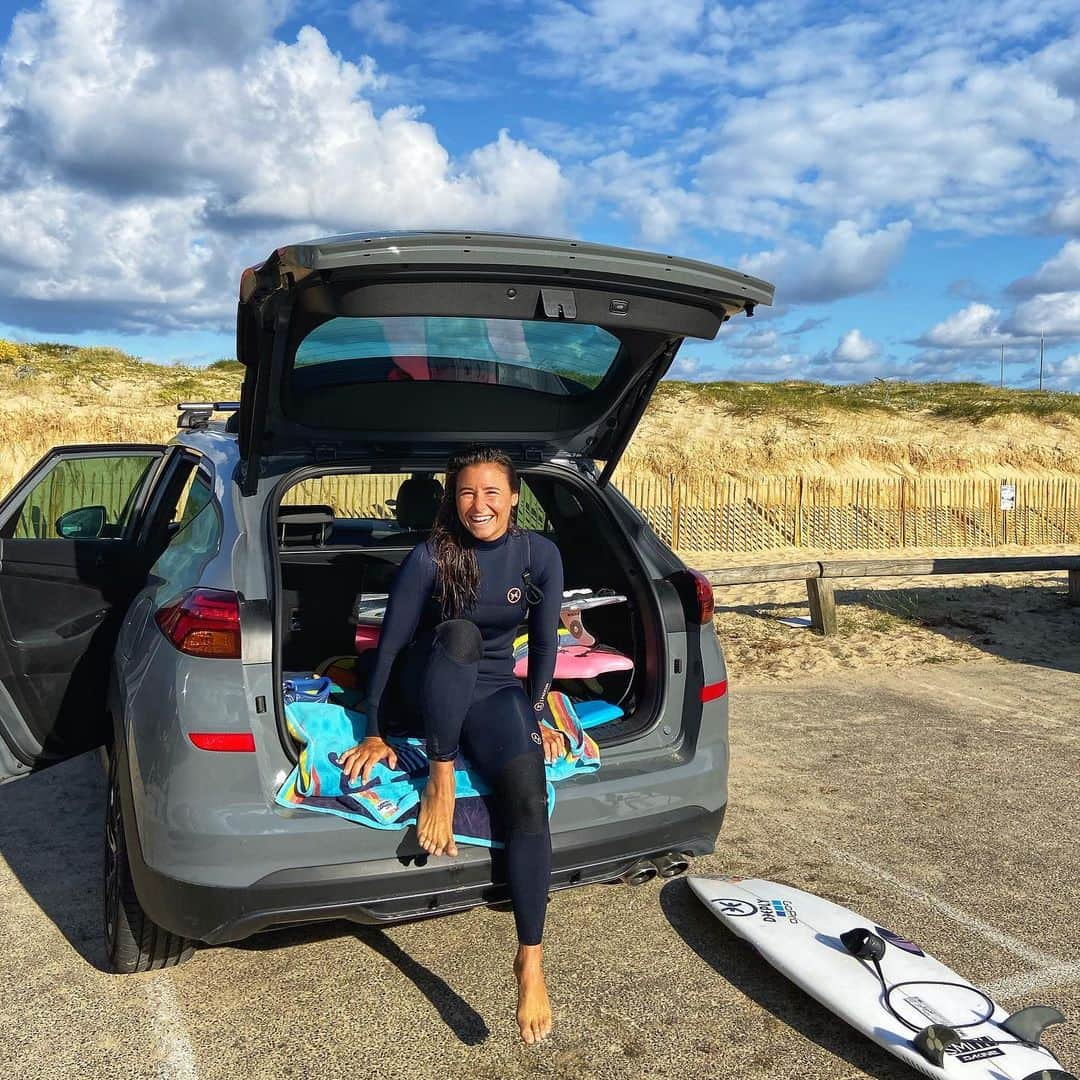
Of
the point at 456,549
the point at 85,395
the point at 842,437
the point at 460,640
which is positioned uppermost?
the point at 85,395

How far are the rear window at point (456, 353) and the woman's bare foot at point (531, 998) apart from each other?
5.98 feet

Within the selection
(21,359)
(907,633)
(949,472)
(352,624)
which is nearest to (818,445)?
(949,472)

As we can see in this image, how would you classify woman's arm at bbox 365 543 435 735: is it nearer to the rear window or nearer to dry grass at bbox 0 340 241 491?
the rear window

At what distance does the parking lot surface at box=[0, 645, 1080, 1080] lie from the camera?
2771 millimetres

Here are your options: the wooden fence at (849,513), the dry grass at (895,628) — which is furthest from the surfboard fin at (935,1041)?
the wooden fence at (849,513)

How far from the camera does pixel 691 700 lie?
11.0 ft

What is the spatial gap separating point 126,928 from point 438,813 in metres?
1.08

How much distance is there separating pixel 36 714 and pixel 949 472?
27.4 metres

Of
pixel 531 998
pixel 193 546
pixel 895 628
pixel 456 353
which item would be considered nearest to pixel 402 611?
pixel 193 546

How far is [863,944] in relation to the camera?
3066 mm

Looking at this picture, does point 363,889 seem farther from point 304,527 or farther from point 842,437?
point 842,437

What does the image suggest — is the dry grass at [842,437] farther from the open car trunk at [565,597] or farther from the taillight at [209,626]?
the taillight at [209,626]

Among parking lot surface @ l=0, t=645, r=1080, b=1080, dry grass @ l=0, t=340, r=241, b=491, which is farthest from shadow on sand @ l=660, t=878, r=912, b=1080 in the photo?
dry grass @ l=0, t=340, r=241, b=491

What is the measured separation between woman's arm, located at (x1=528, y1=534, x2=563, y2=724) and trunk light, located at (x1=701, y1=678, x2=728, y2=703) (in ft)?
1.66
